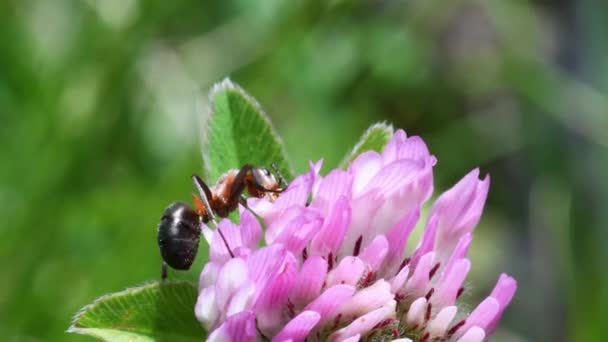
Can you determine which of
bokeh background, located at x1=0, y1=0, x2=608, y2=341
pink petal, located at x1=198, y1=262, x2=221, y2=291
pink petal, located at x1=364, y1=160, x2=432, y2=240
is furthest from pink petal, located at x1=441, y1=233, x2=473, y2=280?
bokeh background, located at x1=0, y1=0, x2=608, y2=341

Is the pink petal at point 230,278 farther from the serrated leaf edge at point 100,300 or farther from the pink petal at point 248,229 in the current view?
the serrated leaf edge at point 100,300

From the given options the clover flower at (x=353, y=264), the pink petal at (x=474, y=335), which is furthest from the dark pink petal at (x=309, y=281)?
the pink petal at (x=474, y=335)

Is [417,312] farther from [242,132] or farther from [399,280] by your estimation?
[242,132]

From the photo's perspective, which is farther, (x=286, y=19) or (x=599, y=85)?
(x=599, y=85)

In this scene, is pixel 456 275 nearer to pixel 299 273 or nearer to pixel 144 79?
pixel 299 273

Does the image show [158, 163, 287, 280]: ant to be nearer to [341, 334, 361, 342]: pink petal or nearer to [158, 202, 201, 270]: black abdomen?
[158, 202, 201, 270]: black abdomen

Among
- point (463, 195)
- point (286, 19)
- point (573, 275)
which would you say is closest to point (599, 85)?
point (573, 275)
